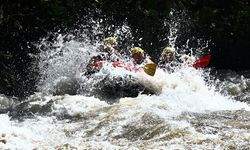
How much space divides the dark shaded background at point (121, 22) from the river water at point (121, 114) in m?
0.50

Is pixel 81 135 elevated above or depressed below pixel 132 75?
below

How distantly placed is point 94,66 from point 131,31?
4038 mm

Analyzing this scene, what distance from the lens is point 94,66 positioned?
10.7 meters

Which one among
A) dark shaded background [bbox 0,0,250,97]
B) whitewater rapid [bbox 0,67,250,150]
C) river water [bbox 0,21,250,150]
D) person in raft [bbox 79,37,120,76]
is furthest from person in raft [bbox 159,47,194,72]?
dark shaded background [bbox 0,0,250,97]

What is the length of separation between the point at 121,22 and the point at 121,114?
7303 mm

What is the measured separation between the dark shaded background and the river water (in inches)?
19.8

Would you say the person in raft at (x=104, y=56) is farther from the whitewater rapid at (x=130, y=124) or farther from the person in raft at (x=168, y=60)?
the whitewater rapid at (x=130, y=124)

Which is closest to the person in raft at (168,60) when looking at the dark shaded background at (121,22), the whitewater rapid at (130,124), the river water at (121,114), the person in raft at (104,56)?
the river water at (121,114)

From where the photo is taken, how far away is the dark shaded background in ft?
39.0

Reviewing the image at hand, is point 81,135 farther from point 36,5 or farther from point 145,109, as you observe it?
point 36,5

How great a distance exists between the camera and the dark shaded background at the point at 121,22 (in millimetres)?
11875

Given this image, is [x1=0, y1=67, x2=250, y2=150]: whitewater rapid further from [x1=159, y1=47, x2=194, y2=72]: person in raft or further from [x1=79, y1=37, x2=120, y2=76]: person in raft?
[x1=159, y1=47, x2=194, y2=72]: person in raft

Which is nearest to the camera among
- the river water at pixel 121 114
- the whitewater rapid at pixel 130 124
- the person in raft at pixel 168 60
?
the whitewater rapid at pixel 130 124

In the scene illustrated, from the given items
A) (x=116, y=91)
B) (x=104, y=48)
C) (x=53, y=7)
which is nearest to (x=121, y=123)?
(x=116, y=91)
